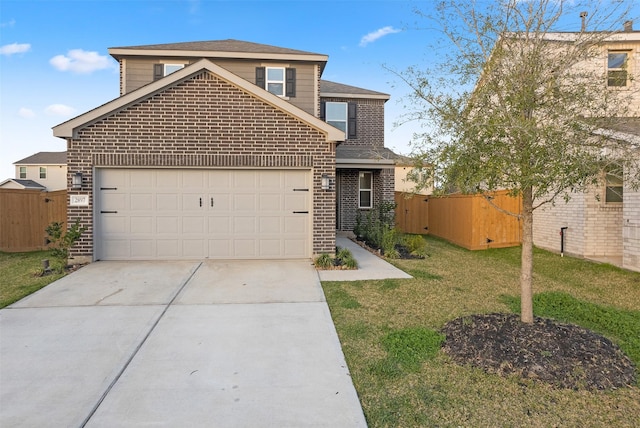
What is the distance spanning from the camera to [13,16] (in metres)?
10.2

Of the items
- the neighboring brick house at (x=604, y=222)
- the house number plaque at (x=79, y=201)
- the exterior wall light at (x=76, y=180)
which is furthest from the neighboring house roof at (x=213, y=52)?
the neighboring brick house at (x=604, y=222)

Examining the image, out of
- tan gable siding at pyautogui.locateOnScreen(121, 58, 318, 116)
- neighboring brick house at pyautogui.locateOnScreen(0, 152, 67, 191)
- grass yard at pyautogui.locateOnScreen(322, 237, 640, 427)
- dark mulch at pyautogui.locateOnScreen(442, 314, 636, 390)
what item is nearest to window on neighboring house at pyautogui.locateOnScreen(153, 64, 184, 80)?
tan gable siding at pyautogui.locateOnScreen(121, 58, 318, 116)

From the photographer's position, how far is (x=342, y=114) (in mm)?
15656

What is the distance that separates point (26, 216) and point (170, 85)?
6708mm

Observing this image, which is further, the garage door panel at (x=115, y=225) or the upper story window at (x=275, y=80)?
the upper story window at (x=275, y=80)

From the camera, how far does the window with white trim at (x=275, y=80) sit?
12.9 meters

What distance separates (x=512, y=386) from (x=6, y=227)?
1349 cm

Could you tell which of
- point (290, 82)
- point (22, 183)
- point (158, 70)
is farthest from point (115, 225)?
point (22, 183)

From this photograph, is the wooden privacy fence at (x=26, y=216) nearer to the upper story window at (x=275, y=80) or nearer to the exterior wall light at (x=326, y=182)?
the upper story window at (x=275, y=80)

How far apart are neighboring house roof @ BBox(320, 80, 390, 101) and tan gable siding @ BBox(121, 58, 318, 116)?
2.33 metres

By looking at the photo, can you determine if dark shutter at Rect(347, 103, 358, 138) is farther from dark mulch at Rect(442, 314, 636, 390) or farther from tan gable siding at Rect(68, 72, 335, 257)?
dark mulch at Rect(442, 314, 636, 390)

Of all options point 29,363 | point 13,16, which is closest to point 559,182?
point 29,363

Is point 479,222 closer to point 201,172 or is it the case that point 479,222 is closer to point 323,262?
point 323,262

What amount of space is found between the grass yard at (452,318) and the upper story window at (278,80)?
737cm
